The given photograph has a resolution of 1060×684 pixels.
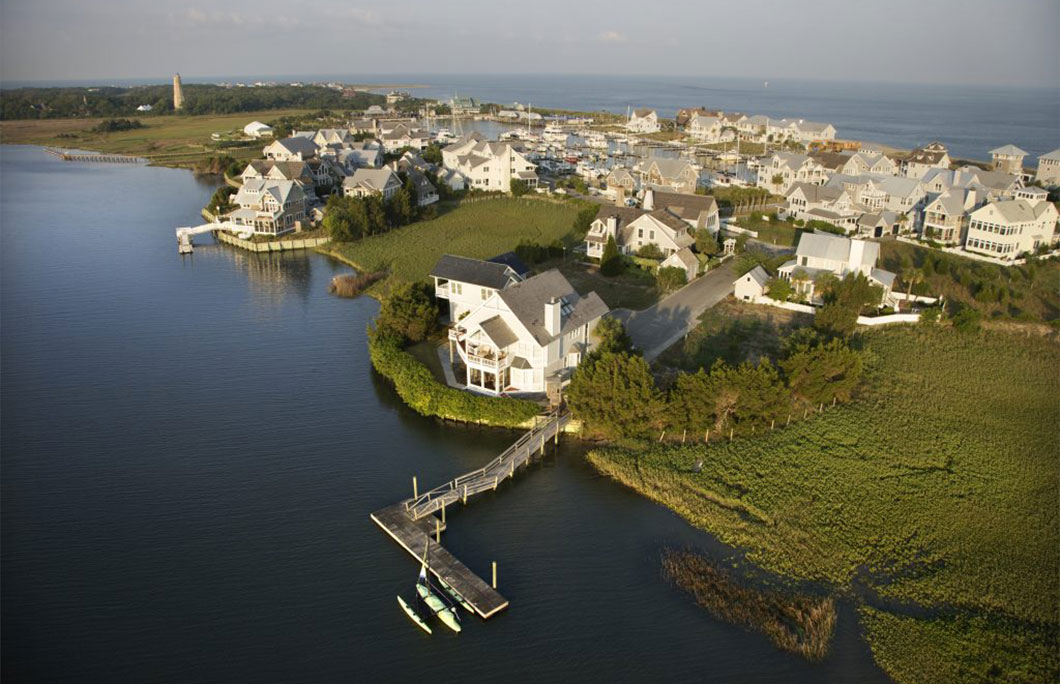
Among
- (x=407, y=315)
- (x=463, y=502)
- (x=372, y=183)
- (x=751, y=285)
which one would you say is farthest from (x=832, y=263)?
(x=372, y=183)

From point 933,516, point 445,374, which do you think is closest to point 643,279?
point 445,374

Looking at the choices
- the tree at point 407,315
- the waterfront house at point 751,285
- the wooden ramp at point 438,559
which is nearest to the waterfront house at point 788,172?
the waterfront house at point 751,285

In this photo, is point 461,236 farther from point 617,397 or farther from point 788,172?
point 788,172

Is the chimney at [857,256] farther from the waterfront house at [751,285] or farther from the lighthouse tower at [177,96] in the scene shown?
the lighthouse tower at [177,96]

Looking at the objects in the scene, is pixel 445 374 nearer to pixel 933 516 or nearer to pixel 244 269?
pixel 933 516

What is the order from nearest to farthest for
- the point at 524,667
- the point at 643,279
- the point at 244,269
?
the point at 524,667, the point at 643,279, the point at 244,269

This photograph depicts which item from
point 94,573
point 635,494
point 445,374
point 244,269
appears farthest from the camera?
point 244,269
